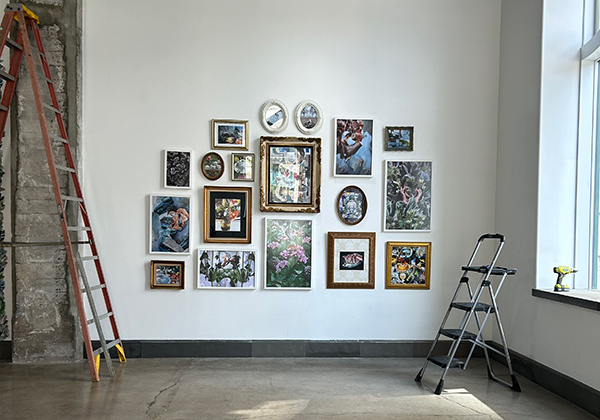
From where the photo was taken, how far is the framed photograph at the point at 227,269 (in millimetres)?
5449

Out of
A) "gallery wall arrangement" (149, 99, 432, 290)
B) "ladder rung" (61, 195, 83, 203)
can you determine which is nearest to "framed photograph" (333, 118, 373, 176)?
"gallery wall arrangement" (149, 99, 432, 290)

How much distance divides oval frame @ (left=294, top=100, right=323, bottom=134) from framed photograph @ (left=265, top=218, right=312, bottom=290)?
3.10ft


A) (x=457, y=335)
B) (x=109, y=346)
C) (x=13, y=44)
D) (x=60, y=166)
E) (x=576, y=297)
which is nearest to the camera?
(x=576, y=297)

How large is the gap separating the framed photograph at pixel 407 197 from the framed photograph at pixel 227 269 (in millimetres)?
1492

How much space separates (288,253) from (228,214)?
2.44 feet

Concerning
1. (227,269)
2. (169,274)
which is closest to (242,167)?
(227,269)

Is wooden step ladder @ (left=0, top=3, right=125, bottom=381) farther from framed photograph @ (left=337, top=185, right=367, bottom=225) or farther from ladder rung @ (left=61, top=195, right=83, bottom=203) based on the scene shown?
framed photograph @ (left=337, top=185, right=367, bottom=225)

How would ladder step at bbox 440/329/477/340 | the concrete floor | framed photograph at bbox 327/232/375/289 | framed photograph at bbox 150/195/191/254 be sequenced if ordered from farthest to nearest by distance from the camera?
framed photograph at bbox 327/232/375/289, framed photograph at bbox 150/195/191/254, ladder step at bbox 440/329/477/340, the concrete floor

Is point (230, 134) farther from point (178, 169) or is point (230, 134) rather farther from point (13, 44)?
point (13, 44)

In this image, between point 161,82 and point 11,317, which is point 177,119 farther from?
point 11,317

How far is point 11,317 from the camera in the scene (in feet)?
17.3

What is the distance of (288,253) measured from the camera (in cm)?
551

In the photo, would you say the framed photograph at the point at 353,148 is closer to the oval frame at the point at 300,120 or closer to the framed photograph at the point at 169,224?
the oval frame at the point at 300,120

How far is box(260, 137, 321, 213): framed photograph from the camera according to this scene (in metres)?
5.49
